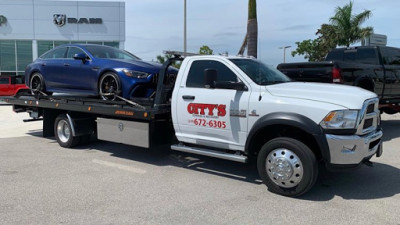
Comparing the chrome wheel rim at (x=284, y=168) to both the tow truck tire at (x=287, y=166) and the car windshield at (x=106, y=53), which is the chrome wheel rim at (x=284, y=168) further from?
the car windshield at (x=106, y=53)

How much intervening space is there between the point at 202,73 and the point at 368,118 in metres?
2.62

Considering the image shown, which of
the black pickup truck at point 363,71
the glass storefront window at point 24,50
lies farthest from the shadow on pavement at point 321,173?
the glass storefront window at point 24,50

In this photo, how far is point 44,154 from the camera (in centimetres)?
793

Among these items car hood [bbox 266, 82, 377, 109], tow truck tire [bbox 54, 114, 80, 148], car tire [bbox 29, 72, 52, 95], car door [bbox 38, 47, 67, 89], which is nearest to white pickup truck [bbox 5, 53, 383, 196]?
car hood [bbox 266, 82, 377, 109]

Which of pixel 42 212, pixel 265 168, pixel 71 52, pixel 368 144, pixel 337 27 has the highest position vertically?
pixel 337 27

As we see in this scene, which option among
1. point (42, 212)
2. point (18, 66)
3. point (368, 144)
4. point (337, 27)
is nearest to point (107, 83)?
point (42, 212)

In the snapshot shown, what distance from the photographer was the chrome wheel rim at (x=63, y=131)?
8719 mm

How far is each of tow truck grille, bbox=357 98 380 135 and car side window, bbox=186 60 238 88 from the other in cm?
190

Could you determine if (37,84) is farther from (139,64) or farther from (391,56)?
(391,56)

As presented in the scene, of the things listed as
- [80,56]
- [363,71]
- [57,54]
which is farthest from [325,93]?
[57,54]

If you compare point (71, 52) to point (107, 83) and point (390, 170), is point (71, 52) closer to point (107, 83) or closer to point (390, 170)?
point (107, 83)

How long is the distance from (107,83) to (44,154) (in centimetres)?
205

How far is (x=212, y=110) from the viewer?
5.83 metres

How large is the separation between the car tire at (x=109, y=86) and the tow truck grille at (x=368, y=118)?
4517mm
